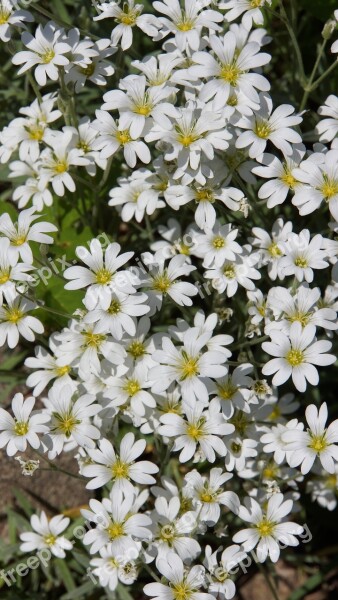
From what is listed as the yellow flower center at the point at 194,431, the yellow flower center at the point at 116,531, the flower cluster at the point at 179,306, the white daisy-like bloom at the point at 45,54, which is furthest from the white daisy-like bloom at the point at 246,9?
the yellow flower center at the point at 116,531

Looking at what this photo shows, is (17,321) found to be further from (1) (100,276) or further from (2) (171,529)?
(2) (171,529)

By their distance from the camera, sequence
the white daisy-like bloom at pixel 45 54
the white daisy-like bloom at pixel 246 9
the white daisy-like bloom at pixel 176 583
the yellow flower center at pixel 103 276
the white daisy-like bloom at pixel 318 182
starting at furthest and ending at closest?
the white daisy-like bloom at pixel 246 9 → the white daisy-like bloom at pixel 45 54 → the white daisy-like bloom at pixel 318 182 → the yellow flower center at pixel 103 276 → the white daisy-like bloom at pixel 176 583

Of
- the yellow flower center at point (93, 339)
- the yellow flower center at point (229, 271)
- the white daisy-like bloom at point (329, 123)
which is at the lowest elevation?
the yellow flower center at point (93, 339)

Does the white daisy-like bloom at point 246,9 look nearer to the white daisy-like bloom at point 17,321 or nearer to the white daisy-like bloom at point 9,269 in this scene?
the white daisy-like bloom at point 9,269

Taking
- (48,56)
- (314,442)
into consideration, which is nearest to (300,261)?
(314,442)

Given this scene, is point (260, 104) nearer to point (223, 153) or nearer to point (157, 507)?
point (223, 153)

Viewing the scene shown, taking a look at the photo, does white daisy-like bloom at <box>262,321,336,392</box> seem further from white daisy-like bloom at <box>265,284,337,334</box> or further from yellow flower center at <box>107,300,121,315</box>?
yellow flower center at <box>107,300,121,315</box>

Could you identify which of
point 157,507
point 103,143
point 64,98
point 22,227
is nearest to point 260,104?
point 103,143
